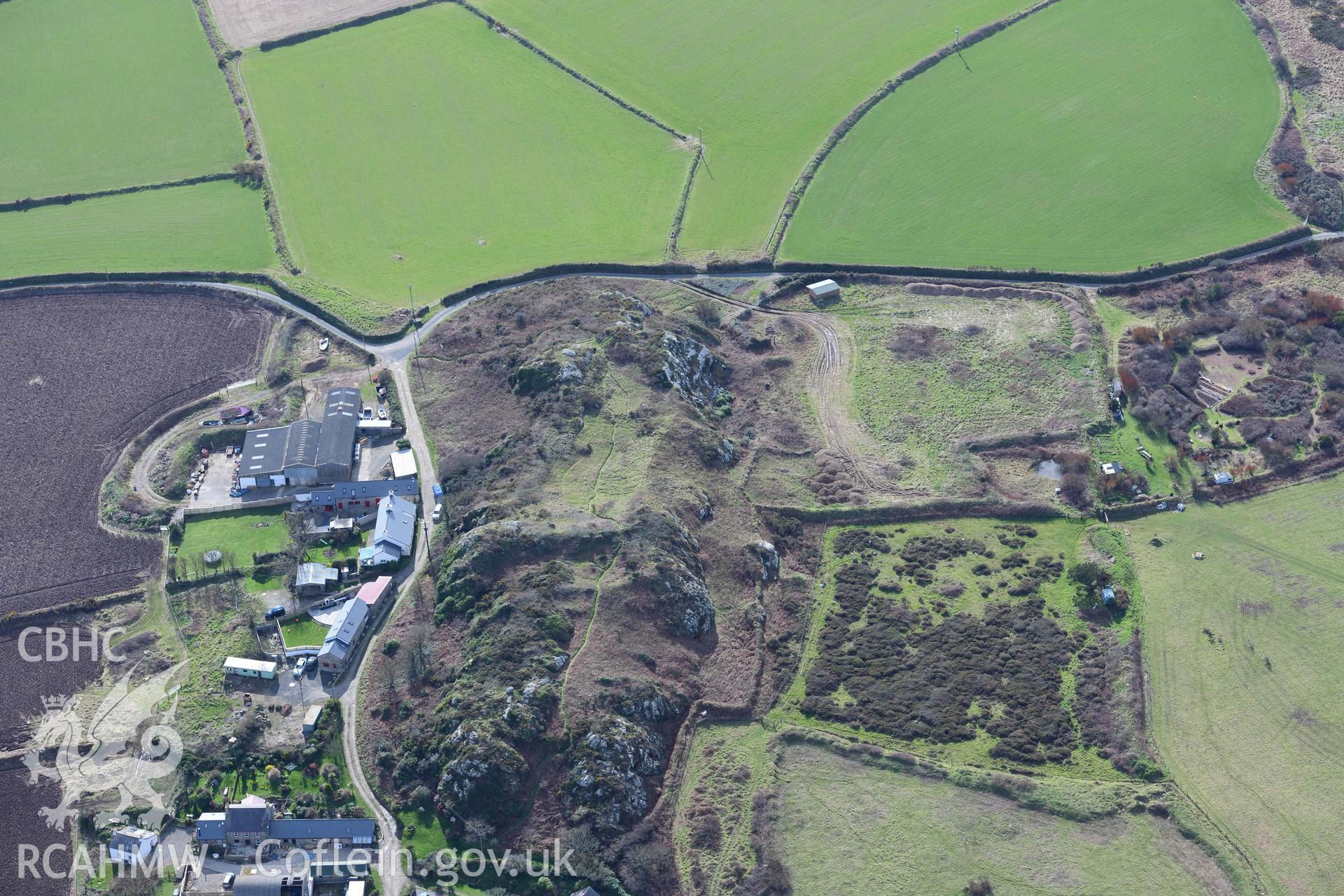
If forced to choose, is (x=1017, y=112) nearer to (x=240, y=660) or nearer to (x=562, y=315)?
(x=562, y=315)

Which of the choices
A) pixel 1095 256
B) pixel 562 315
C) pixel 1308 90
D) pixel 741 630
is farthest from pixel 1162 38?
pixel 741 630

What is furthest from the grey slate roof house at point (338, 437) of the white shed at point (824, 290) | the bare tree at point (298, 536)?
the white shed at point (824, 290)

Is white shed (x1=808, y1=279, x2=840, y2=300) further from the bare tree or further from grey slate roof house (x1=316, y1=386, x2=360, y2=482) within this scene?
the bare tree

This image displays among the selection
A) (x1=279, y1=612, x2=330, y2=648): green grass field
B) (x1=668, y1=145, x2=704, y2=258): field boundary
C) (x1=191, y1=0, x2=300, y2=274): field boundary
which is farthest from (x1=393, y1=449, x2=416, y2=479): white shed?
(x1=668, y1=145, x2=704, y2=258): field boundary

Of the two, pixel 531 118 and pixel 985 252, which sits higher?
pixel 531 118

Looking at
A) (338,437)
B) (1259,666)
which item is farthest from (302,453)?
(1259,666)
